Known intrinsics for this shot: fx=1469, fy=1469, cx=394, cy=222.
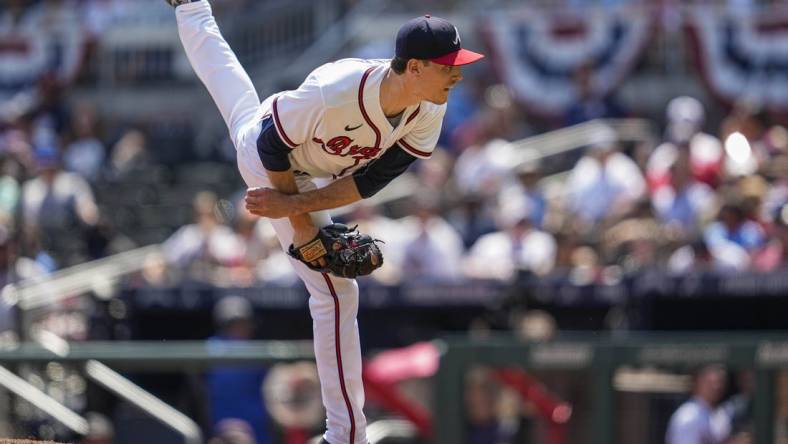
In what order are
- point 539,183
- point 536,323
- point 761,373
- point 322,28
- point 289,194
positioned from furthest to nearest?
point 322,28 < point 539,183 < point 536,323 < point 761,373 < point 289,194

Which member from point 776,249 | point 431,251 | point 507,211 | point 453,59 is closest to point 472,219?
point 507,211

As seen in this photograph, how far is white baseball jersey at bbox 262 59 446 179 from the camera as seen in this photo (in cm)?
523

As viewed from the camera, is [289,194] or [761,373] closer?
[289,194]

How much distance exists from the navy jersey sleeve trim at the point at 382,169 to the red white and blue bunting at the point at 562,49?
27.0 ft

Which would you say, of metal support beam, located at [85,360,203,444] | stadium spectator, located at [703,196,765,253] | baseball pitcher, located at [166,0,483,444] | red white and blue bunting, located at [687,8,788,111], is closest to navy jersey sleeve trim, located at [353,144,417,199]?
baseball pitcher, located at [166,0,483,444]

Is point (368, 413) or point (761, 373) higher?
point (761, 373)

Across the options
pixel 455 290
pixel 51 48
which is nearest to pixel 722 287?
pixel 455 290

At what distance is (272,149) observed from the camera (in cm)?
531

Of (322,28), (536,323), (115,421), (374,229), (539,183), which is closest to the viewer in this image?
(115,421)

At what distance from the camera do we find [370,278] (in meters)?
9.98

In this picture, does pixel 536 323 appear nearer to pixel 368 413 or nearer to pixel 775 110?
pixel 368 413

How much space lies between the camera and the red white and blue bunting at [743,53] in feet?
43.4

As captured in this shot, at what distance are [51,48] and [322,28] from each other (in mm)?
3328

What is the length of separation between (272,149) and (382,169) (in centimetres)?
46
